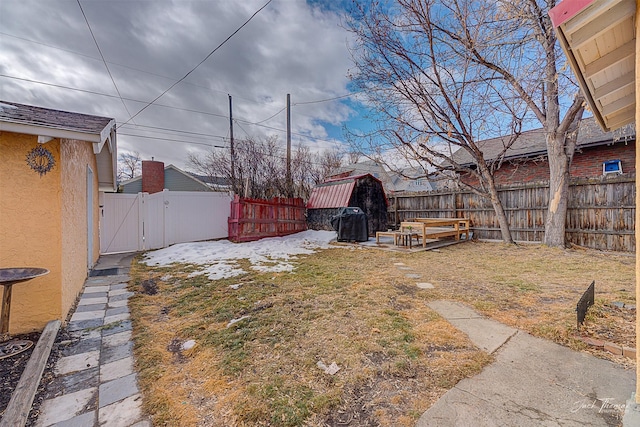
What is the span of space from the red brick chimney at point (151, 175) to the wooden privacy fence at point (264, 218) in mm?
5924

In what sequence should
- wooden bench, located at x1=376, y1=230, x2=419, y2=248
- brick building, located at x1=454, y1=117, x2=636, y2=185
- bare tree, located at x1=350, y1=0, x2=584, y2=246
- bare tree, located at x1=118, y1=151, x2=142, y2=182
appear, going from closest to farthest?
1. bare tree, located at x1=350, y1=0, x2=584, y2=246
2. wooden bench, located at x1=376, y1=230, x2=419, y2=248
3. brick building, located at x1=454, y1=117, x2=636, y2=185
4. bare tree, located at x1=118, y1=151, x2=142, y2=182

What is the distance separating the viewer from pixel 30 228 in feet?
9.04

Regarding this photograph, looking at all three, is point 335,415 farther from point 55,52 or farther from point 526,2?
point 55,52

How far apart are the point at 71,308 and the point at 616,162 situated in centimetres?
1485

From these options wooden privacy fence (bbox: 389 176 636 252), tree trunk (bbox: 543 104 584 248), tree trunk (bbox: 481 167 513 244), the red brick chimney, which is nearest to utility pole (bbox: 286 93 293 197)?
wooden privacy fence (bbox: 389 176 636 252)

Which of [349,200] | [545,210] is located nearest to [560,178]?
[545,210]

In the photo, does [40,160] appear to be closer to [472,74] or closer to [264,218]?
[264,218]

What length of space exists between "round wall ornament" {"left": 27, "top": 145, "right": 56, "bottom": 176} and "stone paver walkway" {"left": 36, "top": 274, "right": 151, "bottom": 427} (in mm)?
1666

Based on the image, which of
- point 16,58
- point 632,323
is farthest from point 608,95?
point 16,58

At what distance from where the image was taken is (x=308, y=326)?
9.04 ft

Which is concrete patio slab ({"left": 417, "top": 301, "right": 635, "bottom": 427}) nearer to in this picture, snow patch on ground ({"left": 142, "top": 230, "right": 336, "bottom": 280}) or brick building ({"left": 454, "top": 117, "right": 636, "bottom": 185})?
snow patch on ground ({"left": 142, "top": 230, "right": 336, "bottom": 280})

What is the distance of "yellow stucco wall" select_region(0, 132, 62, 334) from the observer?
8.68 feet

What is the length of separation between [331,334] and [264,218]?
8.06 m

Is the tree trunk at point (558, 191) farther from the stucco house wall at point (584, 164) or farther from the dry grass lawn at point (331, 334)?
the dry grass lawn at point (331, 334)
